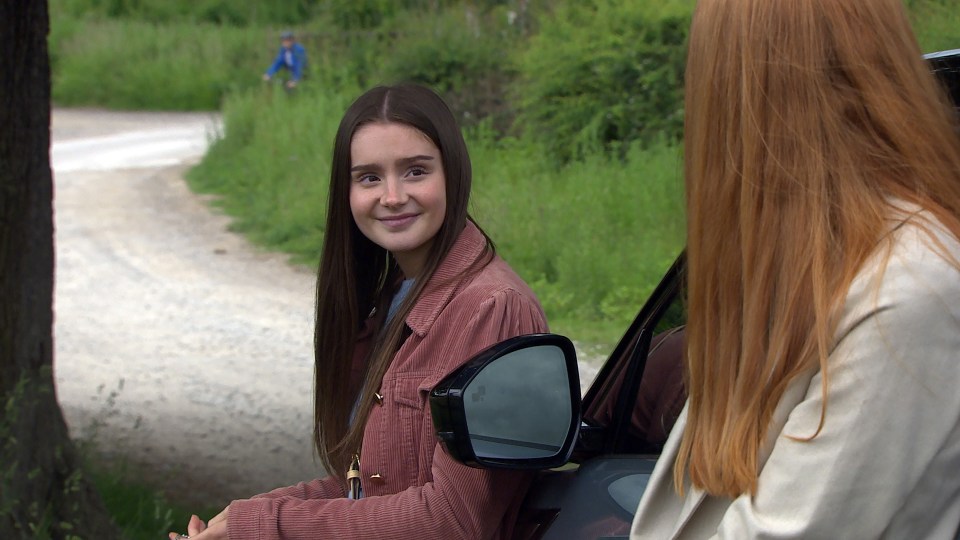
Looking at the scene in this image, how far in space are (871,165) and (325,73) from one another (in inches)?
684

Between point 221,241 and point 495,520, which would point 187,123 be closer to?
point 221,241

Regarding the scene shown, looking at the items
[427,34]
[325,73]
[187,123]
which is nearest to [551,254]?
[427,34]

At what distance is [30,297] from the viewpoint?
427 centimetres

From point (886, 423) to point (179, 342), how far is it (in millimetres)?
7832

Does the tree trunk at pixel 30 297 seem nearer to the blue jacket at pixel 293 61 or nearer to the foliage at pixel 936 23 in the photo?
the foliage at pixel 936 23

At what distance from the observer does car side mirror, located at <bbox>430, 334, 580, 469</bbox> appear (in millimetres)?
1803

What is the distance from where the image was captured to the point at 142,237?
→ 12.6 m

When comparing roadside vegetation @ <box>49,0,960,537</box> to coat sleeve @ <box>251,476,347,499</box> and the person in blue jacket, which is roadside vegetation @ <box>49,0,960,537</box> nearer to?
the person in blue jacket

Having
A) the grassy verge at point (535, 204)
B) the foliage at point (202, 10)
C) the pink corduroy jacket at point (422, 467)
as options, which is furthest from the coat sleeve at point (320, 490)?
the foliage at point (202, 10)

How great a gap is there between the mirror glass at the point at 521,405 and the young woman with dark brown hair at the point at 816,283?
35cm

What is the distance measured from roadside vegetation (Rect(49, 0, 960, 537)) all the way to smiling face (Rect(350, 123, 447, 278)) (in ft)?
9.57

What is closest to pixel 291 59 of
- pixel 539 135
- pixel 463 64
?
pixel 463 64

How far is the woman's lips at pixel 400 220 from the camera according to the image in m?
2.14

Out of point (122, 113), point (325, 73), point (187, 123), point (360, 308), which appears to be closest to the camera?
point (360, 308)
